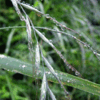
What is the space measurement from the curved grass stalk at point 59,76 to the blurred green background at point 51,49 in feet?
1.24

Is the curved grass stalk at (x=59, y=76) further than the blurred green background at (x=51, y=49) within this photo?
No

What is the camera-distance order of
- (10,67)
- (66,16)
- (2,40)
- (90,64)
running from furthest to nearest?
(66,16)
(2,40)
(90,64)
(10,67)

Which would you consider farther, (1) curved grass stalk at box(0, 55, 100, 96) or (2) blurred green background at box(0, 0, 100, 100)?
(2) blurred green background at box(0, 0, 100, 100)

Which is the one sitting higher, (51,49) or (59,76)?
(59,76)

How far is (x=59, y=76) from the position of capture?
16.6 inches

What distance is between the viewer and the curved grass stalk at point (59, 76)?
384 mm

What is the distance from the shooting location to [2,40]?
123 cm

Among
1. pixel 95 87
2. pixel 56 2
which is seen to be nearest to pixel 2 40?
pixel 56 2

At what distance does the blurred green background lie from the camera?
98cm

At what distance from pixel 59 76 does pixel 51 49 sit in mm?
857

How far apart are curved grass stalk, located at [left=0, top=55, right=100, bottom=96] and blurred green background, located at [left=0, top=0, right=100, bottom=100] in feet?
1.24

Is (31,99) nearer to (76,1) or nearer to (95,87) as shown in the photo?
(95,87)

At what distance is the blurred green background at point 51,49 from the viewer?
3.21ft

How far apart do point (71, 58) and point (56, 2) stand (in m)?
0.58
